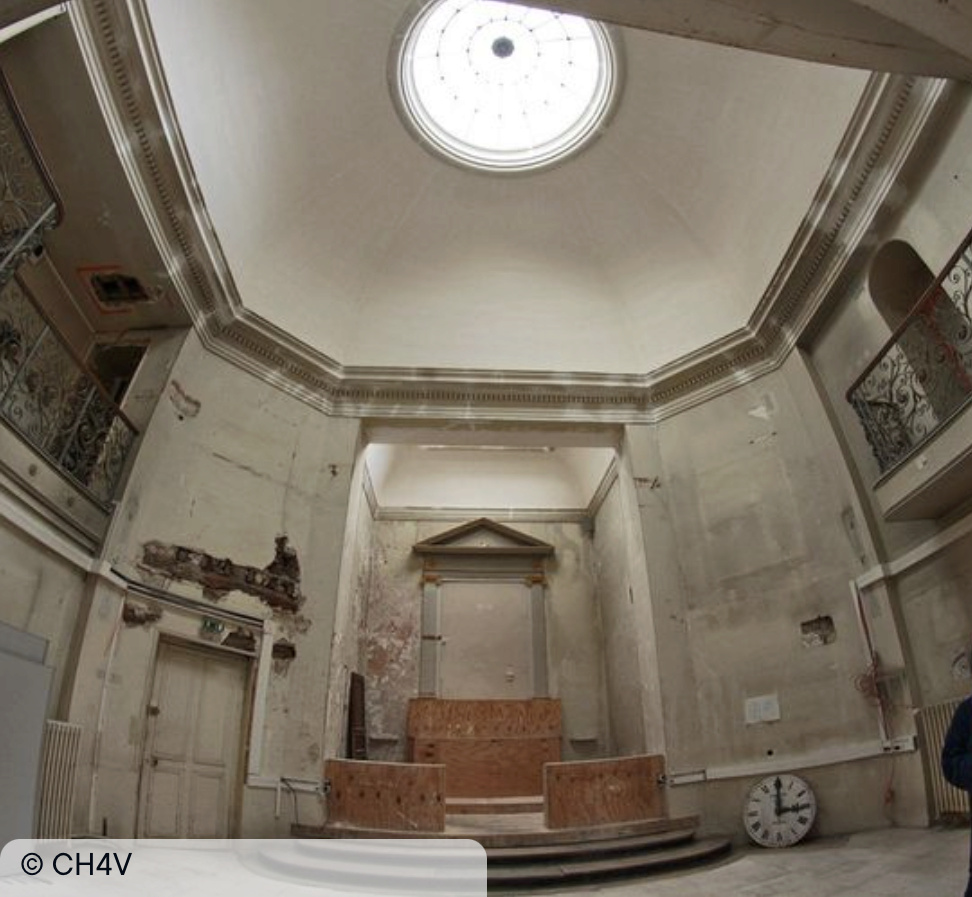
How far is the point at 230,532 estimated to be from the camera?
918 cm

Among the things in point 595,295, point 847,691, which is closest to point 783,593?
point 847,691

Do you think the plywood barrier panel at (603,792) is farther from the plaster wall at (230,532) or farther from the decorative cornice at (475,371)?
the decorative cornice at (475,371)

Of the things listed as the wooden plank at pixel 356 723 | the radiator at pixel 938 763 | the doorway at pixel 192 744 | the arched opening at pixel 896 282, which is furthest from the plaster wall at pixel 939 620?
the wooden plank at pixel 356 723

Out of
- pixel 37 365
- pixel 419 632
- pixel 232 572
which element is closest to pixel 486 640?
pixel 419 632

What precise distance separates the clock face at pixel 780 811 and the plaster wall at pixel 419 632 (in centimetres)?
530

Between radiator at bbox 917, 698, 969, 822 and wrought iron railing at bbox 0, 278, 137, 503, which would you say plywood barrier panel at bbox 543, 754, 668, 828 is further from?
wrought iron railing at bbox 0, 278, 137, 503

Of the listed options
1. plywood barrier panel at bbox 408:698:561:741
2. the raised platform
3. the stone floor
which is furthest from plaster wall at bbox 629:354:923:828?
plywood barrier panel at bbox 408:698:561:741

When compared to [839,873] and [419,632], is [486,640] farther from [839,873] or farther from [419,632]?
[839,873]

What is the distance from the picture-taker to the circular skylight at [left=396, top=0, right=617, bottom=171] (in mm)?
10734

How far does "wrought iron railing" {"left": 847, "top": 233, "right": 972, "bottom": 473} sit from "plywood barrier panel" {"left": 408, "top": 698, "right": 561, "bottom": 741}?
7351 mm

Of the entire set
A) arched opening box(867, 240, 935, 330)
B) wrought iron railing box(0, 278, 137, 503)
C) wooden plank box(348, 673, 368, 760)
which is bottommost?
wooden plank box(348, 673, 368, 760)

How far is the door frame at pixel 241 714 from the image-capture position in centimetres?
770

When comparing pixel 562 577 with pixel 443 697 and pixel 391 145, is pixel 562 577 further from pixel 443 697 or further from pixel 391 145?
pixel 391 145

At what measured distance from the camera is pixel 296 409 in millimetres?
10609
